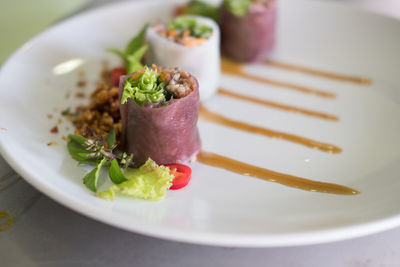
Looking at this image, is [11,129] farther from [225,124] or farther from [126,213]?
[225,124]

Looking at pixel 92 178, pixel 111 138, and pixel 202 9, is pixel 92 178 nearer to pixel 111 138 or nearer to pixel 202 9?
pixel 111 138

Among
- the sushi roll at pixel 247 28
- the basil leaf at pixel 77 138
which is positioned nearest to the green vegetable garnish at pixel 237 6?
the sushi roll at pixel 247 28

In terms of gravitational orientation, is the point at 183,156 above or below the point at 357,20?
below

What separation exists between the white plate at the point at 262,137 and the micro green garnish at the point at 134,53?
33 cm

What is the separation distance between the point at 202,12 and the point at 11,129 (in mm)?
1523

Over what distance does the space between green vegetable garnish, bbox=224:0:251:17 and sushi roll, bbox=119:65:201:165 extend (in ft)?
3.12

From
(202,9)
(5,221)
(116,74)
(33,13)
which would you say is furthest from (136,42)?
(33,13)

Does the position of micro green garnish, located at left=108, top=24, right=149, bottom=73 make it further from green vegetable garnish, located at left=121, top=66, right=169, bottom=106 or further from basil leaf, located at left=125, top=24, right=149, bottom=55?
green vegetable garnish, located at left=121, top=66, right=169, bottom=106

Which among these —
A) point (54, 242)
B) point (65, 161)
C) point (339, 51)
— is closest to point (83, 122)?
point (65, 161)

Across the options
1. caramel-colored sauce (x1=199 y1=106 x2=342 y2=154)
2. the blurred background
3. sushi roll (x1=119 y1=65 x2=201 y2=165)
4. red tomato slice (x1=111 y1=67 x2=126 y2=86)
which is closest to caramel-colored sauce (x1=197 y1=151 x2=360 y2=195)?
sushi roll (x1=119 y1=65 x2=201 y2=165)

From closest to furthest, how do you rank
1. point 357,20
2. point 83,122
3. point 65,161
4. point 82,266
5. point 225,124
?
point 82,266, point 65,161, point 83,122, point 225,124, point 357,20

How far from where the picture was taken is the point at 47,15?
4.12 meters

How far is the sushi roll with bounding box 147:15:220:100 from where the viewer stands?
2.51m

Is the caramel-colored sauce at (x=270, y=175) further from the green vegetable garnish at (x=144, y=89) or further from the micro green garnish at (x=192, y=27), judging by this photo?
the micro green garnish at (x=192, y=27)
